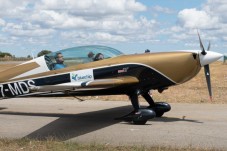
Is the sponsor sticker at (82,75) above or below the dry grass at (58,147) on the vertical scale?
above

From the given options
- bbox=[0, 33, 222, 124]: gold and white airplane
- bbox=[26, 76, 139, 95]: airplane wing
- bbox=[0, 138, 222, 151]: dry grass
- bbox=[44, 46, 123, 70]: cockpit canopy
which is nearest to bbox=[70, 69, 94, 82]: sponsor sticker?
bbox=[0, 33, 222, 124]: gold and white airplane

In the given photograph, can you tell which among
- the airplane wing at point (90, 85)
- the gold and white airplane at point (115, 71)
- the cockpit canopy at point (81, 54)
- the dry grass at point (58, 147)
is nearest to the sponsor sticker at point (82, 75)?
the gold and white airplane at point (115, 71)

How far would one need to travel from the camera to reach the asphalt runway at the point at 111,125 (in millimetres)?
7545

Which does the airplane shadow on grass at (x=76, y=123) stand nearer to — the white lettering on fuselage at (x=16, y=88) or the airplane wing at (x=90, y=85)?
the airplane wing at (x=90, y=85)

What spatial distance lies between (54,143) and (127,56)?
10.9 ft

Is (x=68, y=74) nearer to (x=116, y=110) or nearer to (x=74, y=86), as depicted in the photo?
(x=74, y=86)

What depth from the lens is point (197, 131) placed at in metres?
8.27

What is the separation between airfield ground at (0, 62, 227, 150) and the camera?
7.33 m

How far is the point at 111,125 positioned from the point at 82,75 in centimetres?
149

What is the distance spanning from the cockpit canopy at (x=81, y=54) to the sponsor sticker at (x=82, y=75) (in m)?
0.34

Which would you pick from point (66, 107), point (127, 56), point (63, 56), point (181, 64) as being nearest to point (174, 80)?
point (181, 64)

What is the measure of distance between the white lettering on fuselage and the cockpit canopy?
81 centimetres

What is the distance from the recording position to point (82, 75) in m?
9.23

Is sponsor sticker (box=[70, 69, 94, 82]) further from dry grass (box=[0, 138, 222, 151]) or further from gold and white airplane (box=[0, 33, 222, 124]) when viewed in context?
dry grass (box=[0, 138, 222, 151])
